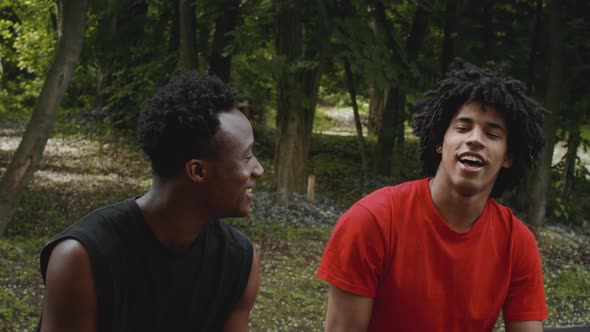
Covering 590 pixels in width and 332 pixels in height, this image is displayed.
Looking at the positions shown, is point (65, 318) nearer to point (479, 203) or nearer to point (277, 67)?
point (479, 203)

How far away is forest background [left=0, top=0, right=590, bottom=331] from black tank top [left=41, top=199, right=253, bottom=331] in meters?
4.08

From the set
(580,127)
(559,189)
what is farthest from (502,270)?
(559,189)

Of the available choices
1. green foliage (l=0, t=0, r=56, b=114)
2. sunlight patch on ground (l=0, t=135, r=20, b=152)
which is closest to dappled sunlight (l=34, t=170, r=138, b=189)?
sunlight patch on ground (l=0, t=135, r=20, b=152)

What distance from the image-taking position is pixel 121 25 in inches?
→ 501

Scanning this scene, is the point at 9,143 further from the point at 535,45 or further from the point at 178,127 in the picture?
the point at 178,127

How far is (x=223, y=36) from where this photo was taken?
1259cm

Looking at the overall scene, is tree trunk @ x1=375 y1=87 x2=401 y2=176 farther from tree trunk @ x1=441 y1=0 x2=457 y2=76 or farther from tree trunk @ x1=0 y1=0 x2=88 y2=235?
tree trunk @ x1=0 y1=0 x2=88 y2=235

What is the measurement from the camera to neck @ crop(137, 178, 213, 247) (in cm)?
230

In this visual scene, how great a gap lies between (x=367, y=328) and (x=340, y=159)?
1470 centimetres

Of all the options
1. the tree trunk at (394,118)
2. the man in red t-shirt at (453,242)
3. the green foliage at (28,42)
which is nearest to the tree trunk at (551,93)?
the tree trunk at (394,118)

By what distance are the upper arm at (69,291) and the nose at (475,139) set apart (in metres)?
1.58

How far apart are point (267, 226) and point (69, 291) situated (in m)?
8.55

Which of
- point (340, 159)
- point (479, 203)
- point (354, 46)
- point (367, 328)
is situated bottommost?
point (340, 159)

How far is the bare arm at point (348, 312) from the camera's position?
2842 millimetres
